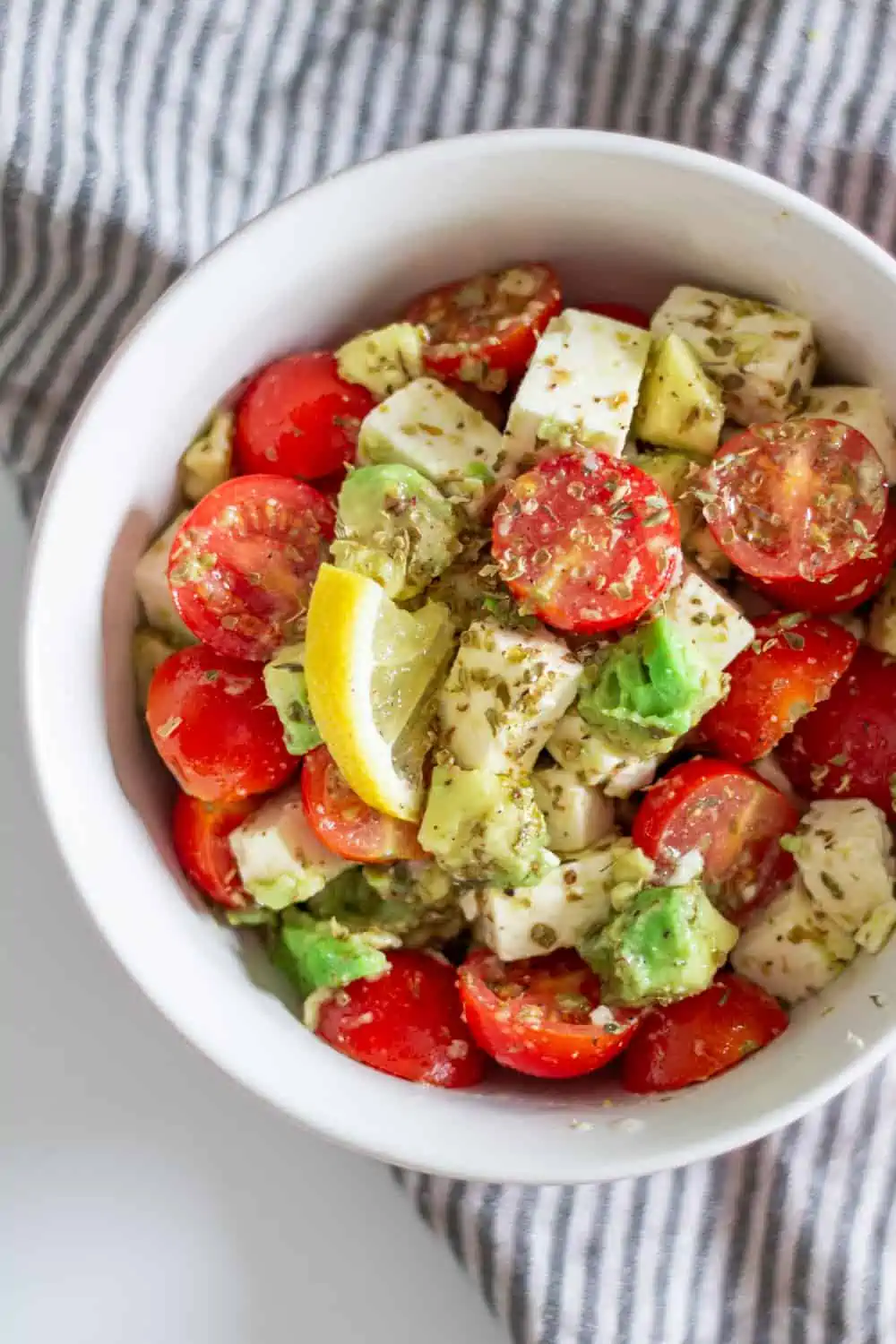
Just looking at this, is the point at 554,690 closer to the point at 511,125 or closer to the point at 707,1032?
the point at 707,1032

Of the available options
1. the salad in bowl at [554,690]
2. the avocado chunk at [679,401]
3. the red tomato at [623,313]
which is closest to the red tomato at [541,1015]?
the salad in bowl at [554,690]

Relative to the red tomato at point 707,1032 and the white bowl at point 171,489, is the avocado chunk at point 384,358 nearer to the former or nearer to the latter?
the white bowl at point 171,489

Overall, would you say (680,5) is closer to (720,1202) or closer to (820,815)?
(820,815)

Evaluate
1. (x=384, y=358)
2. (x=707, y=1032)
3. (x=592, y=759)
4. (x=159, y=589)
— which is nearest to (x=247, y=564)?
(x=159, y=589)

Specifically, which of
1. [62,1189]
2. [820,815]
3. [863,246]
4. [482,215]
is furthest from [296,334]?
[62,1189]

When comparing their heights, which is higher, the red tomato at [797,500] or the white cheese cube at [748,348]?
the white cheese cube at [748,348]

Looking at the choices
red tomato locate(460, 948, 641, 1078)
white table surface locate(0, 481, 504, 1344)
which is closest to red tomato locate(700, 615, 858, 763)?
red tomato locate(460, 948, 641, 1078)
